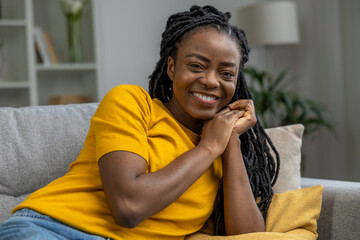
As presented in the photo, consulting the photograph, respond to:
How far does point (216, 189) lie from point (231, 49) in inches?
14.8

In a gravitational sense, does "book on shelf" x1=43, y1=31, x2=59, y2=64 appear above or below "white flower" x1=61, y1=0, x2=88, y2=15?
below

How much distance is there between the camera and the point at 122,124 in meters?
1.07

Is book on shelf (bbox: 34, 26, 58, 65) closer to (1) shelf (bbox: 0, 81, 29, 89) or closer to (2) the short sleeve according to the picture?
(1) shelf (bbox: 0, 81, 29, 89)

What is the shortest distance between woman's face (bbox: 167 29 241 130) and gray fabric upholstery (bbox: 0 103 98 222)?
373 mm

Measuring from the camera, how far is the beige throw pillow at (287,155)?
1485 millimetres

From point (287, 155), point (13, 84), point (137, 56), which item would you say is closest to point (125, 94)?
point (287, 155)

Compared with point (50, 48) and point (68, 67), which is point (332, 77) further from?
point (50, 48)

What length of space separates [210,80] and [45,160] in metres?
0.54

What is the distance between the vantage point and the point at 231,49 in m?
1.21

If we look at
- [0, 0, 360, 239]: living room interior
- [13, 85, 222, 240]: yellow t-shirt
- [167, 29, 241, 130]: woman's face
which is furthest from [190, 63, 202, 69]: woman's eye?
[0, 0, 360, 239]: living room interior

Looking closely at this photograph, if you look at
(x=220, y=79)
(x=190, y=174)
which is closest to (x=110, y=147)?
(x=190, y=174)

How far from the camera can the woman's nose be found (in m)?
1.19

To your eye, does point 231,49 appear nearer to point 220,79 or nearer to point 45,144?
point 220,79

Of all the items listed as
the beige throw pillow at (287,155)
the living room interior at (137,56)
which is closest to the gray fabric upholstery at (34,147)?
the beige throw pillow at (287,155)
